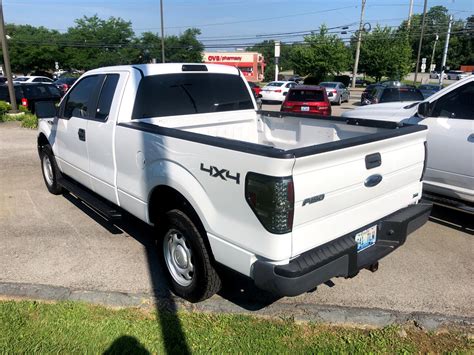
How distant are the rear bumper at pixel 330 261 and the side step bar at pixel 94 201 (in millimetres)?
2167

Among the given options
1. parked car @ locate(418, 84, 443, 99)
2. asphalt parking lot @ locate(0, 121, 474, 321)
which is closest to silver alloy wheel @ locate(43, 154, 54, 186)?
asphalt parking lot @ locate(0, 121, 474, 321)

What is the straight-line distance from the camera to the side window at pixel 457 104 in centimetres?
512

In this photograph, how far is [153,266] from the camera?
4.34m

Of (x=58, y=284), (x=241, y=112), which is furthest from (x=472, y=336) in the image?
(x=58, y=284)

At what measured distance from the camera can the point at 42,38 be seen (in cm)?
7756

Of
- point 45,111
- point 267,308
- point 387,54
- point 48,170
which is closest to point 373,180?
point 267,308

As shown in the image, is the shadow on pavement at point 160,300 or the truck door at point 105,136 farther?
the truck door at point 105,136

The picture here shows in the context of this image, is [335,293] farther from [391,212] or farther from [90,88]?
[90,88]

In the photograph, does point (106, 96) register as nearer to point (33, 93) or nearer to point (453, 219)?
point (453, 219)

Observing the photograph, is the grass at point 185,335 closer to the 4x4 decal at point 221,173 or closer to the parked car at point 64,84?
the 4x4 decal at point 221,173

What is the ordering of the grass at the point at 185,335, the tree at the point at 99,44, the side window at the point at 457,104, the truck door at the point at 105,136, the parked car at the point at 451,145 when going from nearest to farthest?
the grass at the point at 185,335 → the truck door at the point at 105,136 → the parked car at the point at 451,145 → the side window at the point at 457,104 → the tree at the point at 99,44

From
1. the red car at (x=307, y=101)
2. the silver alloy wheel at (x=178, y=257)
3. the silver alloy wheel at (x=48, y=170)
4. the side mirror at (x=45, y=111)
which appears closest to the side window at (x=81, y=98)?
the side mirror at (x=45, y=111)

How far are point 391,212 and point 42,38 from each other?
A: 285 ft

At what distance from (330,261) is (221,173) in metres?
0.95
